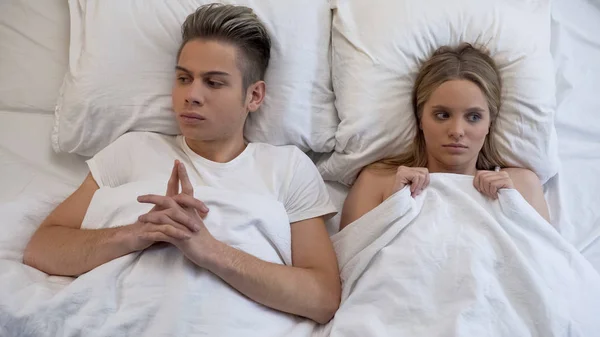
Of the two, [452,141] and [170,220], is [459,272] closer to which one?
[452,141]

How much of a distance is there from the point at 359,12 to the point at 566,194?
74cm

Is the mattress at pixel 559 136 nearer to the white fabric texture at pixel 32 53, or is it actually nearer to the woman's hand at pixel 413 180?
the white fabric texture at pixel 32 53

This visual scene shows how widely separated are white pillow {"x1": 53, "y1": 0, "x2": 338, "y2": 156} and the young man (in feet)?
0.18

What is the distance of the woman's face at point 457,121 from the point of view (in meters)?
1.43

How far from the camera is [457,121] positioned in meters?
1.43

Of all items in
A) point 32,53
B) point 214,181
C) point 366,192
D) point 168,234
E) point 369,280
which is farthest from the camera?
point 32,53

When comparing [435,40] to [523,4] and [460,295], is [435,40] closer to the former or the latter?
[523,4]

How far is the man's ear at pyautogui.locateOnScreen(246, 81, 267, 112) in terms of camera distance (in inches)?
57.7

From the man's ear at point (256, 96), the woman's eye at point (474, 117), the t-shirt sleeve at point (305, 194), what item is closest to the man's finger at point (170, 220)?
the t-shirt sleeve at point (305, 194)

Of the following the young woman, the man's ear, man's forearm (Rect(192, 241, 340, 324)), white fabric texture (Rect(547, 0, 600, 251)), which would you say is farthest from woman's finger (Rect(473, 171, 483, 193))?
the man's ear

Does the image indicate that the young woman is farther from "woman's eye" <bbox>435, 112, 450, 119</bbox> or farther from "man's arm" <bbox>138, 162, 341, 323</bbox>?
"man's arm" <bbox>138, 162, 341, 323</bbox>

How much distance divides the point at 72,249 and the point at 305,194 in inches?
21.1

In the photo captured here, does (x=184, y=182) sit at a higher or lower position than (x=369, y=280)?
higher

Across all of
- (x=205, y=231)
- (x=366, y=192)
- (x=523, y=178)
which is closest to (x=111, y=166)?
(x=205, y=231)
